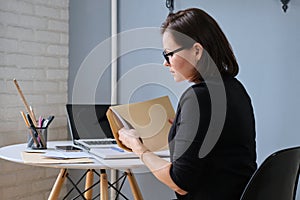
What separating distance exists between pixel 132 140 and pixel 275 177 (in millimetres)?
458

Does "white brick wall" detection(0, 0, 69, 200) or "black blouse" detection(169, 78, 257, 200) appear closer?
"black blouse" detection(169, 78, 257, 200)

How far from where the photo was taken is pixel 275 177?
4.27ft

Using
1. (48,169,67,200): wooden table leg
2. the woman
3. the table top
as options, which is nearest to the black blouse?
the woman

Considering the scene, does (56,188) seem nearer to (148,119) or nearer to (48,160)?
(48,160)

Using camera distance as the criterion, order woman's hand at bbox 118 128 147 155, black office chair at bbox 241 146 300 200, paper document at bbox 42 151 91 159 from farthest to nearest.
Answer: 1. paper document at bbox 42 151 91 159
2. woman's hand at bbox 118 128 147 155
3. black office chair at bbox 241 146 300 200

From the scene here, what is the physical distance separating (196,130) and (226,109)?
0.36 ft

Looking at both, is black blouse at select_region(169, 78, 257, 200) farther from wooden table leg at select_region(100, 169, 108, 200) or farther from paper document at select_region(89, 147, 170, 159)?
wooden table leg at select_region(100, 169, 108, 200)

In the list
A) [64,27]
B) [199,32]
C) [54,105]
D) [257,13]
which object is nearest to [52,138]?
[54,105]

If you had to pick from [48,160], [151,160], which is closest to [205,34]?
[151,160]

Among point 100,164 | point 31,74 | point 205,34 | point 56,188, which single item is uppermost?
point 205,34

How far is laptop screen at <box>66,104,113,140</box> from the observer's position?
7.34 ft

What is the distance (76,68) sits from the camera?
8.94ft

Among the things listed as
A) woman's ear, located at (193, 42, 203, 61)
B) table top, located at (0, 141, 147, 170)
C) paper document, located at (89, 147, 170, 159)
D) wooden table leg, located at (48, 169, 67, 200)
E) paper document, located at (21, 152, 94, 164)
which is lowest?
wooden table leg, located at (48, 169, 67, 200)

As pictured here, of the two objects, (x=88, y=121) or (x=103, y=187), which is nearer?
(x=103, y=187)
